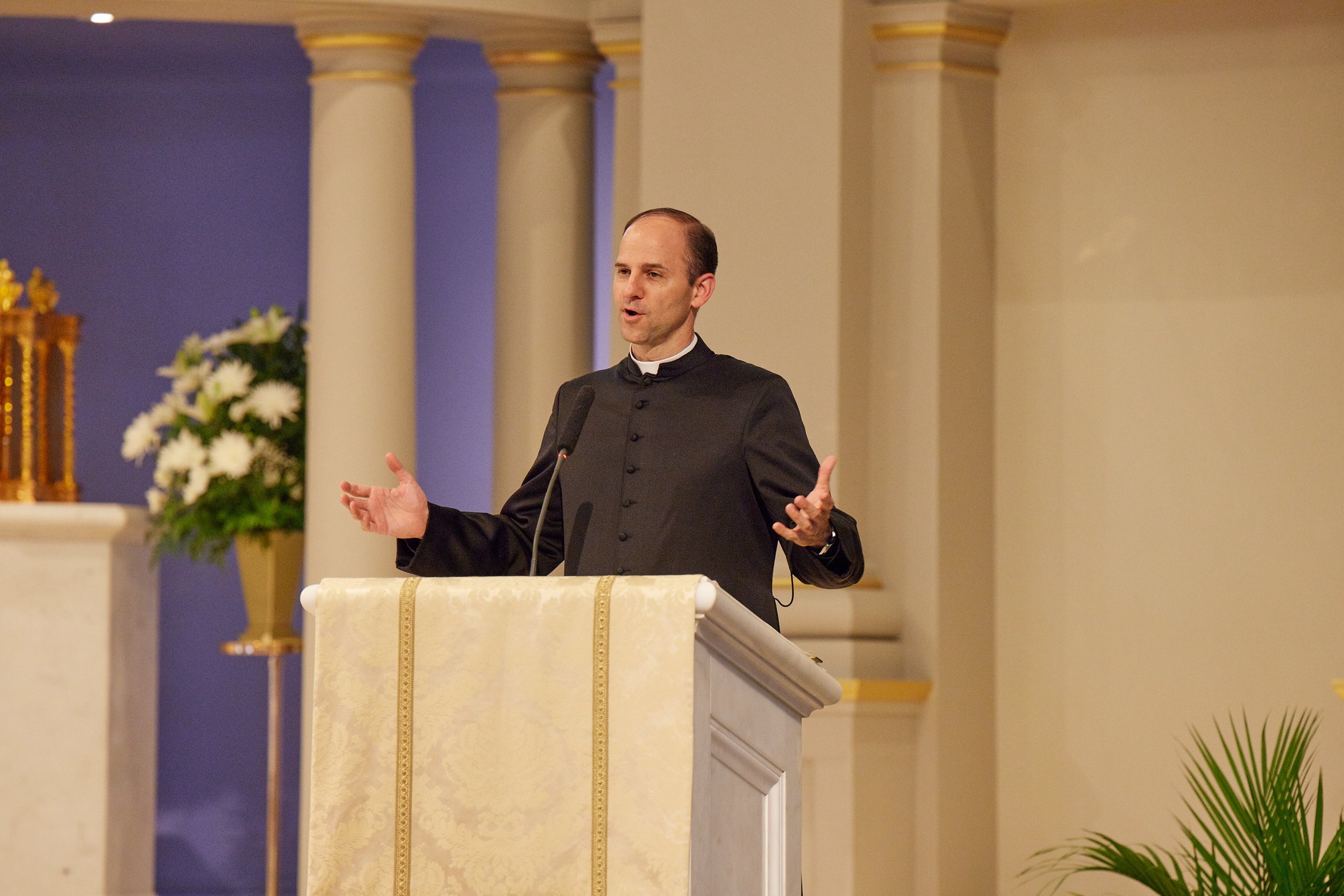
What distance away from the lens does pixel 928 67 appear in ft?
17.2

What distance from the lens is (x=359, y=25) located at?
559 centimetres

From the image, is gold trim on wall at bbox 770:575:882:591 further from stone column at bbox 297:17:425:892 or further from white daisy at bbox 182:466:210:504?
white daisy at bbox 182:466:210:504

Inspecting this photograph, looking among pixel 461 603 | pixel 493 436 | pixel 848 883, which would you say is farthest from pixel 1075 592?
pixel 461 603

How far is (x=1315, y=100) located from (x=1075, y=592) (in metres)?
1.66

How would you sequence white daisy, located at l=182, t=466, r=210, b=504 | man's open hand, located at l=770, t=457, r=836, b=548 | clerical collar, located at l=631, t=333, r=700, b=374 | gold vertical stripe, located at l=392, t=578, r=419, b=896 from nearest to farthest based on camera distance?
gold vertical stripe, located at l=392, t=578, r=419, b=896 → man's open hand, located at l=770, t=457, r=836, b=548 → clerical collar, located at l=631, t=333, r=700, b=374 → white daisy, located at l=182, t=466, r=210, b=504

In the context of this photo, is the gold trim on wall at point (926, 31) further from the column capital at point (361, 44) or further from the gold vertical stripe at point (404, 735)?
the gold vertical stripe at point (404, 735)

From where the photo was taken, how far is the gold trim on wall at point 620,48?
557cm

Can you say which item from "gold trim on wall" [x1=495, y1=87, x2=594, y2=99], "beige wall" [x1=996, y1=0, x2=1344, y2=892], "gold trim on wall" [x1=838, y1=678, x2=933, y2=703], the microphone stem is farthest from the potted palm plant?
the microphone stem

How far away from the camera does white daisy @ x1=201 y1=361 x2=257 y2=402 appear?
580cm

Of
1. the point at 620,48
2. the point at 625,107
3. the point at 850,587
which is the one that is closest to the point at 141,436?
the point at 625,107

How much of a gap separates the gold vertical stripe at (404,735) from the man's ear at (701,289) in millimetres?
842

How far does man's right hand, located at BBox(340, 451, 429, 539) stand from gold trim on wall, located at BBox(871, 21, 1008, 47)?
3059 mm

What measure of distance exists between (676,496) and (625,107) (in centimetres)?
311

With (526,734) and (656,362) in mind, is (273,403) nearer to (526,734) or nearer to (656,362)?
(656,362)
